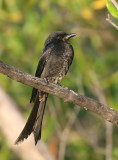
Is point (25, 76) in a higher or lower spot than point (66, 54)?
lower

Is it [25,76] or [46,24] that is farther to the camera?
[46,24]

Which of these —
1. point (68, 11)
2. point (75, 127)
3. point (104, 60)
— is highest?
point (68, 11)

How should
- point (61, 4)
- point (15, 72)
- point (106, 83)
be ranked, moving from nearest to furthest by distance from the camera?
point (15, 72) < point (106, 83) < point (61, 4)

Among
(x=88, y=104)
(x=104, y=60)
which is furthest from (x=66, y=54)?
(x=104, y=60)

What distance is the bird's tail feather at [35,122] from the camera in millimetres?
4898

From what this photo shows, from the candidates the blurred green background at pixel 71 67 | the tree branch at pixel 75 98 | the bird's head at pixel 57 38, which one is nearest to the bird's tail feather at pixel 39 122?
the bird's head at pixel 57 38

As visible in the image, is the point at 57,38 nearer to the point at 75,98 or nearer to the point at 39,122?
the point at 39,122

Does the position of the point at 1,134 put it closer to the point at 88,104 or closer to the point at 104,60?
the point at 104,60

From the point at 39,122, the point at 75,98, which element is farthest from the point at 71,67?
the point at 75,98

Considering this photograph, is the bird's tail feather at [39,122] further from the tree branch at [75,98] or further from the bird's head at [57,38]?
the tree branch at [75,98]

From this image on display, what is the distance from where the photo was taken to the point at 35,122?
17.0 feet

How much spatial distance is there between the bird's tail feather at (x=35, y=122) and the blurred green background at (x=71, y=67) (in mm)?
1047

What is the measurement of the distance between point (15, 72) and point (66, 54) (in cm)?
129

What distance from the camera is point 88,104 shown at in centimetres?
432
